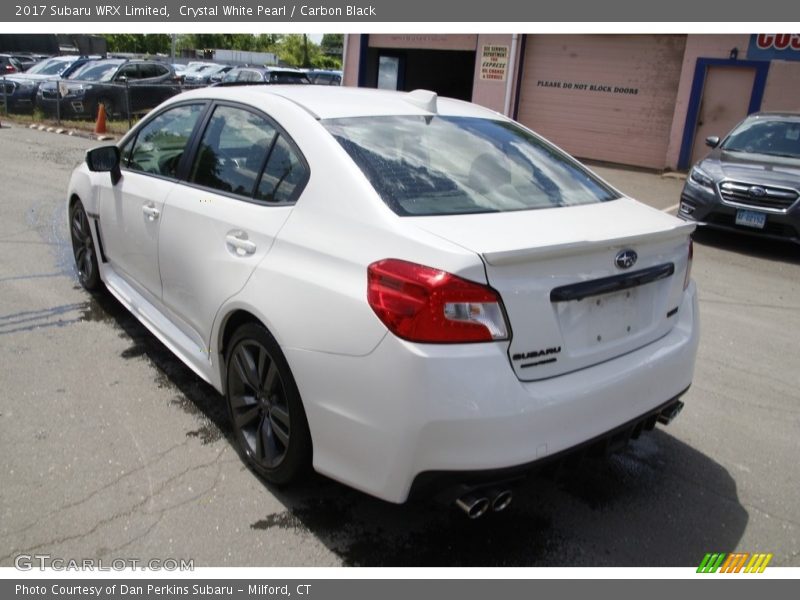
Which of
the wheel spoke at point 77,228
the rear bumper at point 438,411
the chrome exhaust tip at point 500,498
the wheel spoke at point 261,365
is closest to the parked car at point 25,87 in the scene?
the wheel spoke at point 77,228

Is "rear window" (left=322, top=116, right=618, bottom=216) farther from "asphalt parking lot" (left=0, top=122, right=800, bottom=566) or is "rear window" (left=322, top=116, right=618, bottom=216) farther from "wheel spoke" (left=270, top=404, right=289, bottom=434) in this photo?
"asphalt parking lot" (left=0, top=122, right=800, bottom=566)

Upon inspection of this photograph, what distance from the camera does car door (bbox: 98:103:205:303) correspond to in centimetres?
395

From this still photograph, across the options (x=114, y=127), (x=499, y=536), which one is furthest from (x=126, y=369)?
(x=114, y=127)

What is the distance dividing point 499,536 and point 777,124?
28.7ft

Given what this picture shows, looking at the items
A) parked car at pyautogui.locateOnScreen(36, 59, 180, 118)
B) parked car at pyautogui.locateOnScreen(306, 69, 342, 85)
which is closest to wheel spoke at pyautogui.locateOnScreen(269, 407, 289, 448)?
parked car at pyautogui.locateOnScreen(36, 59, 180, 118)

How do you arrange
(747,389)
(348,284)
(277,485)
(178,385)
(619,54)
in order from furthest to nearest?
1. (619,54)
2. (747,389)
3. (178,385)
4. (277,485)
5. (348,284)

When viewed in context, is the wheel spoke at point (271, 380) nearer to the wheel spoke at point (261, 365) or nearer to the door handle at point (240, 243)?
the wheel spoke at point (261, 365)

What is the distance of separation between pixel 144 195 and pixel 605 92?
606 inches

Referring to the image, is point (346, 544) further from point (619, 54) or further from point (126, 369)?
point (619, 54)

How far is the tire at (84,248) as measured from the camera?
5195mm

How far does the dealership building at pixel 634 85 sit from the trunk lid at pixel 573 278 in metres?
14.0

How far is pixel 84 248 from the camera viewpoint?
17.5ft

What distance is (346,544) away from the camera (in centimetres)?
282

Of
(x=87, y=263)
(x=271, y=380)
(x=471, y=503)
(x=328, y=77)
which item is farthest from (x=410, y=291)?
(x=328, y=77)
